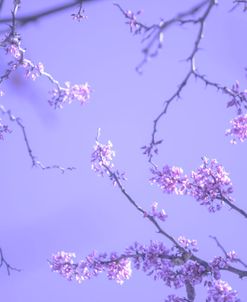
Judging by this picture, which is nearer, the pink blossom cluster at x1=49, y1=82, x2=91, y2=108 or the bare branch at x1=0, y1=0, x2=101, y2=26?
the bare branch at x1=0, y1=0, x2=101, y2=26

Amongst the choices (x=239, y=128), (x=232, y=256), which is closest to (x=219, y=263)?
(x=232, y=256)

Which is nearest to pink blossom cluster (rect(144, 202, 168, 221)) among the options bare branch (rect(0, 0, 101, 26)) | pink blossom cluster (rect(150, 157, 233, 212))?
pink blossom cluster (rect(150, 157, 233, 212))

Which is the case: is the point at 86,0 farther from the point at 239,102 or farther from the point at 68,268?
the point at 68,268

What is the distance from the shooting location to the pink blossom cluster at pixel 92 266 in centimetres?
659

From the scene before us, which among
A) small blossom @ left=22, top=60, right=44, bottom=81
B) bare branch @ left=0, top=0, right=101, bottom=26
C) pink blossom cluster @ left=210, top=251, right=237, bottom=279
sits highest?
small blossom @ left=22, top=60, right=44, bottom=81

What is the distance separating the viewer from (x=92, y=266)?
668cm

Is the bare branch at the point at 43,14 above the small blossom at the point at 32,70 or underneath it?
underneath

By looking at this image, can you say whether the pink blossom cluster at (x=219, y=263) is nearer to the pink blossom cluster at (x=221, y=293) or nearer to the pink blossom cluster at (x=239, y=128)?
the pink blossom cluster at (x=221, y=293)

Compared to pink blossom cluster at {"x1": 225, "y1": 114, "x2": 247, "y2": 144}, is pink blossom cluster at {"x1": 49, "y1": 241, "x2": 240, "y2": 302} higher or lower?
lower

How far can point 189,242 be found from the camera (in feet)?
21.3

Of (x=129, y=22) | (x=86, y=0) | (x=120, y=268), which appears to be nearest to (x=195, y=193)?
(x=120, y=268)

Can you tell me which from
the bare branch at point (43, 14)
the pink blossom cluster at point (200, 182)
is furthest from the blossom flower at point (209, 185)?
the bare branch at point (43, 14)

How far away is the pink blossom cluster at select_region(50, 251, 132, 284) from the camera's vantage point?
659cm

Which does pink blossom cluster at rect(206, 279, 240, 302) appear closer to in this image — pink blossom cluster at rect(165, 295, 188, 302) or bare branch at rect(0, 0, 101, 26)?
pink blossom cluster at rect(165, 295, 188, 302)
